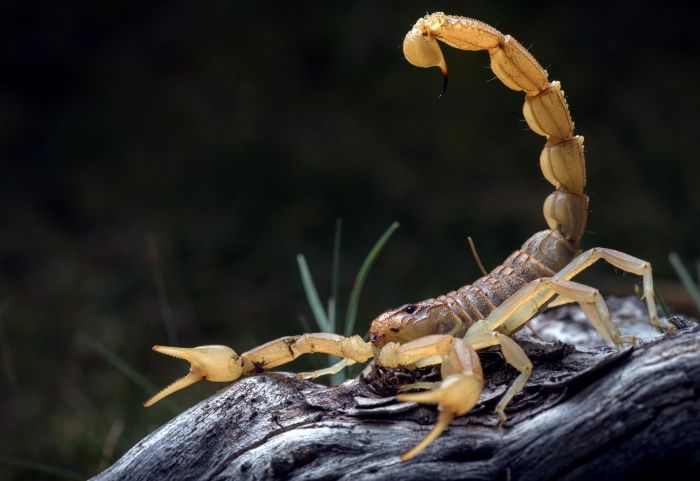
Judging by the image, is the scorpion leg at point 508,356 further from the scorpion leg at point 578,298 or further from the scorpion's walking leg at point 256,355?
the scorpion's walking leg at point 256,355

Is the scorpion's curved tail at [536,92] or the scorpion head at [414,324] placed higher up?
the scorpion's curved tail at [536,92]

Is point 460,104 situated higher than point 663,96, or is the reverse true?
point 460,104

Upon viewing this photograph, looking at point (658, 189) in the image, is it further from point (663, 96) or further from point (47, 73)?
point (47, 73)

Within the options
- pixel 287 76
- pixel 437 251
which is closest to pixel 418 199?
pixel 437 251

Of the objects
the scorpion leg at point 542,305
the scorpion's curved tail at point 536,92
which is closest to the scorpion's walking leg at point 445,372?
the scorpion leg at point 542,305

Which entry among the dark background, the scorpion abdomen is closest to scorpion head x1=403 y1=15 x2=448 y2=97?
the scorpion abdomen

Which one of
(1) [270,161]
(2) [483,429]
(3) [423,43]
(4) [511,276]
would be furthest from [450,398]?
(1) [270,161]
